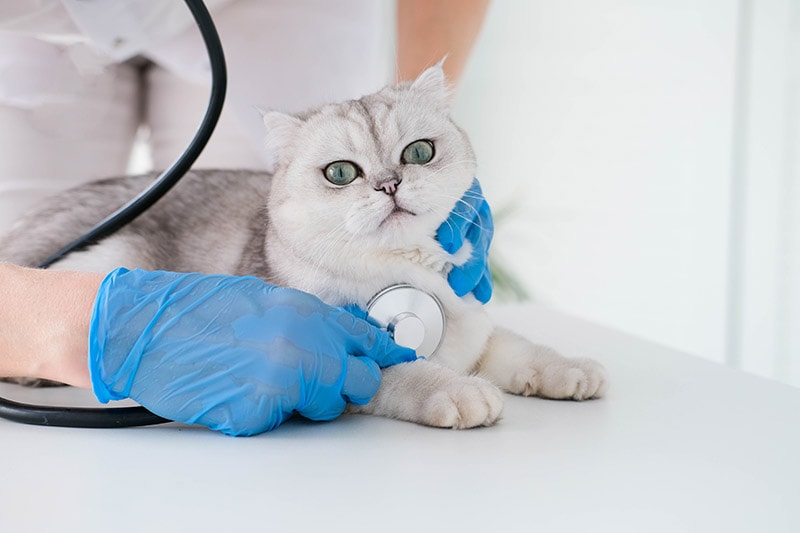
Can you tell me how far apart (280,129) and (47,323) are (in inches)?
19.5

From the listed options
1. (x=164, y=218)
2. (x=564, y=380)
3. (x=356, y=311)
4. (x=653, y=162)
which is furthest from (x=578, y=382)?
(x=653, y=162)

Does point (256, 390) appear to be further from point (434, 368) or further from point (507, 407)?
point (507, 407)

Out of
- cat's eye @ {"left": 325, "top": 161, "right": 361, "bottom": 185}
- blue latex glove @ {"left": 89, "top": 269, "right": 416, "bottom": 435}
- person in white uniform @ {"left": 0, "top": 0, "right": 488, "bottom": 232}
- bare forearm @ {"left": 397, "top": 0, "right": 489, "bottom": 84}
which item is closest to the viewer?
blue latex glove @ {"left": 89, "top": 269, "right": 416, "bottom": 435}

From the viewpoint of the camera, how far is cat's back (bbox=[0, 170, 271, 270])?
56.2 inches

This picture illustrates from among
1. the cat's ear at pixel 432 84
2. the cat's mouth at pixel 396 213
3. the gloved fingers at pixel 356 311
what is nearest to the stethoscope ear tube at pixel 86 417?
the gloved fingers at pixel 356 311

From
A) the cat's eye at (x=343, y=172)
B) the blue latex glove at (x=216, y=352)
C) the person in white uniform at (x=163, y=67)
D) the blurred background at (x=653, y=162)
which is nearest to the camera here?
the blue latex glove at (x=216, y=352)

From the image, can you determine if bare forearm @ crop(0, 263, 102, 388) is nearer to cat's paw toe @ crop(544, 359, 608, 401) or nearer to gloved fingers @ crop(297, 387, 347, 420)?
gloved fingers @ crop(297, 387, 347, 420)

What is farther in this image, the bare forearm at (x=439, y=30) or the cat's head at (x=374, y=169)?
the bare forearm at (x=439, y=30)

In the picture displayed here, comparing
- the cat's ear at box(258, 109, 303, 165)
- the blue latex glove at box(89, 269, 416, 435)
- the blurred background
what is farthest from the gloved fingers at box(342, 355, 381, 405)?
the blurred background

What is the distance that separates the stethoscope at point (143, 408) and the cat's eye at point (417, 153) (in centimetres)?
19

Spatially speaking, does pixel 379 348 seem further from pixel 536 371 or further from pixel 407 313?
pixel 536 371

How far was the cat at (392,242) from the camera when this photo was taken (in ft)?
3.36

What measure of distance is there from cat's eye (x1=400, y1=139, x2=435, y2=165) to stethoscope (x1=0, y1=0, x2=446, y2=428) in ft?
0.62

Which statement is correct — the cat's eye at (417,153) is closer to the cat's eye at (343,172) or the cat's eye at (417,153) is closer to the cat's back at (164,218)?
the cat's eye at (343,172)
